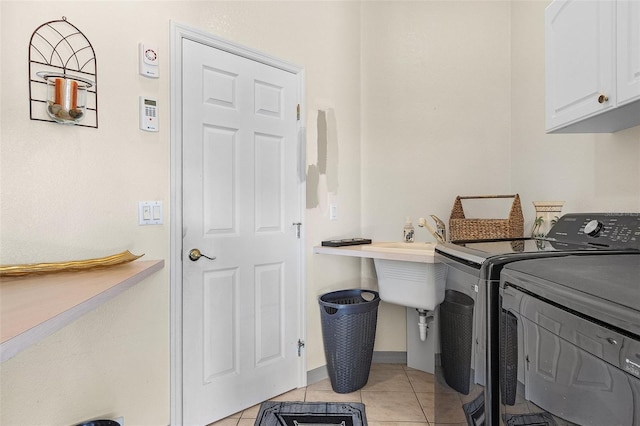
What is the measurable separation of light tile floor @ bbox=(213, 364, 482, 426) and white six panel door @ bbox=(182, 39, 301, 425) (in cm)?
11

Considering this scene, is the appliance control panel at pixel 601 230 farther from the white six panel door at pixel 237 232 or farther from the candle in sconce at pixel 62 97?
the candle in sconce at pixel 62 97

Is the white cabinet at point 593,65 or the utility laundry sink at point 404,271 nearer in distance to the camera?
the white cabinet at point 593,65

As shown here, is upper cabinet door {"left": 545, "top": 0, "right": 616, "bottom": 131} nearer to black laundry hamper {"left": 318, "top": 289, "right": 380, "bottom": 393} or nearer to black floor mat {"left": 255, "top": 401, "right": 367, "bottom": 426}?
black laundry hamper {"left": 318, "top": 289, "right": 380, "bottom": 393}

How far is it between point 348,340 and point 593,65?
1.90 meters

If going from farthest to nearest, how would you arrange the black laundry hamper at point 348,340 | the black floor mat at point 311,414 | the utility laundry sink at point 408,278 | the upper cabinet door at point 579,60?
the black laundry hamper at point 348,340 → the utility laundry sink at point 408,278 → the black floor mat at point 311,414 → the upper cabinet door at point 579,60

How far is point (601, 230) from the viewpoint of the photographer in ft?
4.66

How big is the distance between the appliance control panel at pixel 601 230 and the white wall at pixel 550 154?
0.36 m

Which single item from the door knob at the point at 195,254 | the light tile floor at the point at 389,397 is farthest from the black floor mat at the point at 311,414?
the door knob at the point at 195,254

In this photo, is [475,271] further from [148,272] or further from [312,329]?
[312,329]

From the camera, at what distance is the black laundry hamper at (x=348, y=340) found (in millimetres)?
2367

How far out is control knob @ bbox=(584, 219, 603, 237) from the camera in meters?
1.43

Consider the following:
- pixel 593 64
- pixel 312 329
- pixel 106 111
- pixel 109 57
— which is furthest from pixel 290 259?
pixel 593 64

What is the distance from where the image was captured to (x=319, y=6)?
2.65 metres

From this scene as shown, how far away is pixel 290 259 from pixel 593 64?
187cm
